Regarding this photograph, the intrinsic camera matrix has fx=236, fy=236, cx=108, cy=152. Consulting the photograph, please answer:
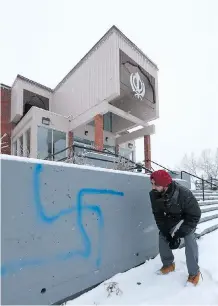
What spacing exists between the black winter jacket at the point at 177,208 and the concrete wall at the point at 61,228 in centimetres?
53

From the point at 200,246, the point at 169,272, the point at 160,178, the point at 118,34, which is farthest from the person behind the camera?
the point at 118,34

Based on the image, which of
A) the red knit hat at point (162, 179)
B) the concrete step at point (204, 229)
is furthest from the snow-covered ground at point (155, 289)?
the concrete step at point (204, 229)

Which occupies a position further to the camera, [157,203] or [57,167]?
[157,203]

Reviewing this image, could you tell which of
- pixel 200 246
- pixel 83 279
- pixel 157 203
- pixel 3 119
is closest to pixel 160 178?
pixel 157 203

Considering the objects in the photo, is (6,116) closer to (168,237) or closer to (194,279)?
(168,237)

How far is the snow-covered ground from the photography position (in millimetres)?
2498

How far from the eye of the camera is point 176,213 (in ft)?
9.83

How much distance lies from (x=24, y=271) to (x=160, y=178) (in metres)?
1.76

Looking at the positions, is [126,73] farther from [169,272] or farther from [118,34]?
[169,272]

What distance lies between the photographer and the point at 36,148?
42.3ft

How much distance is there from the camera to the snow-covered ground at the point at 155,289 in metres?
2.50

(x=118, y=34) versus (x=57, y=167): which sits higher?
(x=118, y=34)

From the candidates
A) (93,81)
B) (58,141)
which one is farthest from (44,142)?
(93,81)

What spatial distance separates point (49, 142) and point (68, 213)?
11.6m
